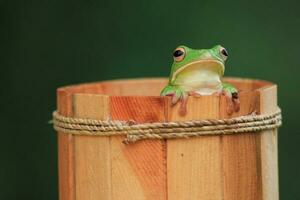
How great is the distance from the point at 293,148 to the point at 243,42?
2.65 ft

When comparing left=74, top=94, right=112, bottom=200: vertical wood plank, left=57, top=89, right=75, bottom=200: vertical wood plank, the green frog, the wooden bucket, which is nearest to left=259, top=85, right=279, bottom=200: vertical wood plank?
the wooden bucket

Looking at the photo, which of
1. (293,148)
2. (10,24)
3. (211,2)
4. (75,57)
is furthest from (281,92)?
(10,24)

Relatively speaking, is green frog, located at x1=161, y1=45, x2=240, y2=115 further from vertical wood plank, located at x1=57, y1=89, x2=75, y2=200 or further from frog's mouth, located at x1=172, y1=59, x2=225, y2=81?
vertical wood plank, located at x1=57, y1=89, x2=75, y2=200

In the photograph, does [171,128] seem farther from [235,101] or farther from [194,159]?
[235,101]

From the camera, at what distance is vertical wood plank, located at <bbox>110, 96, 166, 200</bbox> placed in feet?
8.12

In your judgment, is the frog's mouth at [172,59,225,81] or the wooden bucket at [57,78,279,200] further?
the frog's mouth at [172,59,225,81]

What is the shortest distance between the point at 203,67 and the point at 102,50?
263 cm

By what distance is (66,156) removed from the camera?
8.81 ft

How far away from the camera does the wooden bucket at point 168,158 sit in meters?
2.47

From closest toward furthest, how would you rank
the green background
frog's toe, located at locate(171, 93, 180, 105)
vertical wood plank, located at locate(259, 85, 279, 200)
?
1. frog's toe, located at locate(171, 93, 180, 105)
2. vertical wood plank, located at locate(259, 85, 279, 200)
3. the green background

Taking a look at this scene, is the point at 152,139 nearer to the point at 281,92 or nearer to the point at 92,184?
the point at 92,184

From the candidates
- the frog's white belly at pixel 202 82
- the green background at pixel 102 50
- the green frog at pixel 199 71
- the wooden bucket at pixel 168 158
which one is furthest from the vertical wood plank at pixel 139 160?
the green background at pixel 102 50

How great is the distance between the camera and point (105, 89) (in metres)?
3.28

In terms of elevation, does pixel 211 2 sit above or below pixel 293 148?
above
